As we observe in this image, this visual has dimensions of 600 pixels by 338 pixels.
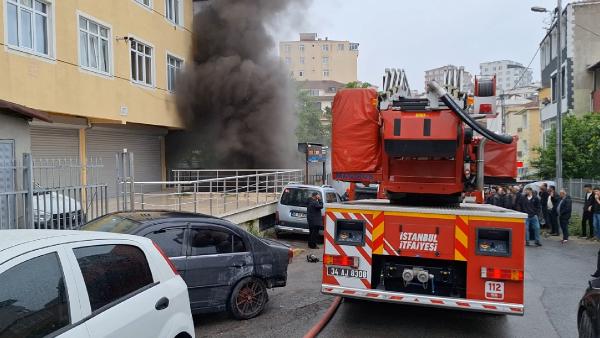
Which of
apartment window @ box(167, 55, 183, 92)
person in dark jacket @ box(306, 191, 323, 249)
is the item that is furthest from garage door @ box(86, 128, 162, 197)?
person in dark jacket @ box(306, 191, 323, 249)

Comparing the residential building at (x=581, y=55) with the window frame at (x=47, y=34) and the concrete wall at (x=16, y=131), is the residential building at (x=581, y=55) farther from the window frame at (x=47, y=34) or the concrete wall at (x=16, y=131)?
the concrete wall at (x=16, y=131)

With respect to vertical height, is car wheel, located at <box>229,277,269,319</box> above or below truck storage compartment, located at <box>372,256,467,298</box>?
below

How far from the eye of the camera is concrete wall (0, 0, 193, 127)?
467 inches

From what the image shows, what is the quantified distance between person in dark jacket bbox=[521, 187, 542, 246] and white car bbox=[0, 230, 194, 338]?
1227cm

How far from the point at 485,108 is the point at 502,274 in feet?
6.59

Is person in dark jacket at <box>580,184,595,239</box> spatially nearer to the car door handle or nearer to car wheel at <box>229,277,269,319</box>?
car wheel at <box>229,277,269,319</box>

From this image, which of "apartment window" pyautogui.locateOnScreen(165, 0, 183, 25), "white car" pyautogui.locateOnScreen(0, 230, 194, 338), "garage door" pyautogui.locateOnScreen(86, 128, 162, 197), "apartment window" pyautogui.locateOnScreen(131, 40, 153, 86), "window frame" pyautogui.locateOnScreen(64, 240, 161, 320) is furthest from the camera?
"apartment window" pyautogui.locateOnScreen(165, 0, 183, 25)

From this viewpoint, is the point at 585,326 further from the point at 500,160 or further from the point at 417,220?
the point at 500,160

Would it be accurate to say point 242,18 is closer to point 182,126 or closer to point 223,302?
point 182,126

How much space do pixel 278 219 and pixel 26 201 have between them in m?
8.27

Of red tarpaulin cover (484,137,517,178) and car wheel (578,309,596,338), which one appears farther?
red tarpaulin cover (484,137,517,178)

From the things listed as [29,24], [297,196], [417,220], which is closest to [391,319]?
[417,220]

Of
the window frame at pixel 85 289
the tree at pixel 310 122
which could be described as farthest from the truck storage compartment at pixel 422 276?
the tree at pixel 310 122

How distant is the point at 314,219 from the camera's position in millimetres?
12695
